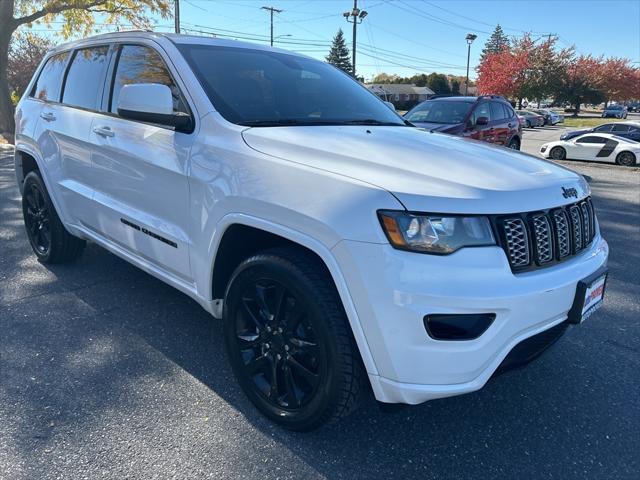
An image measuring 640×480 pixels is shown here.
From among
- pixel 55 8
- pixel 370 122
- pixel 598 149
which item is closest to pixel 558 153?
pixel 598 149

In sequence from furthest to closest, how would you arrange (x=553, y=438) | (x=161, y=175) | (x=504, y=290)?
(x=161, y=175), (x=553, y=438), (x=504, y=290)

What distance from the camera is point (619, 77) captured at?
6159 cm

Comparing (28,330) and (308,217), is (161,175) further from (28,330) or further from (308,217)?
(28,330)

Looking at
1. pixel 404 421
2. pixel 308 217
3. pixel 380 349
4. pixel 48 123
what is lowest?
pixel 404 421

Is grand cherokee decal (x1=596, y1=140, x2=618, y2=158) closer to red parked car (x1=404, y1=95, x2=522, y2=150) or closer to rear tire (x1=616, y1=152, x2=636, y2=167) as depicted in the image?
rear tire (x1=616, y1=152, x2=636, y2=167)

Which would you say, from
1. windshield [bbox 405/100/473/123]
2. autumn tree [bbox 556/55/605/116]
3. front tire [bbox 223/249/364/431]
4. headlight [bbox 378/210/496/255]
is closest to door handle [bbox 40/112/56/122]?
front tire [bbox 223/249/364/431]

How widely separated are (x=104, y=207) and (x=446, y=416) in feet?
8.31

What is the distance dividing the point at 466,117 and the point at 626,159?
9819 mm

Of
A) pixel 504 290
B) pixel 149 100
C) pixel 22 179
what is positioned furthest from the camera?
pixel 22 179

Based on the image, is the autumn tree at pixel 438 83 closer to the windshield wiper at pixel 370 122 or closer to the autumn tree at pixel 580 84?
the autumn tree at pixel 580 84

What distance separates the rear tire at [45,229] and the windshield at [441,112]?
749 cm

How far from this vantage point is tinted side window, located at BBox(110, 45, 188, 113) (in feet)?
9.69

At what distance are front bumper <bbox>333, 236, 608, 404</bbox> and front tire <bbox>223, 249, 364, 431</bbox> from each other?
0.47 ft

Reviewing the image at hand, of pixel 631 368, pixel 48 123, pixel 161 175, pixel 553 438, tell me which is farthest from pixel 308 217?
pixel 48 123
